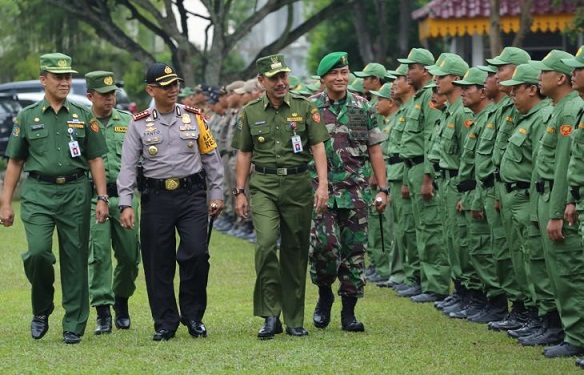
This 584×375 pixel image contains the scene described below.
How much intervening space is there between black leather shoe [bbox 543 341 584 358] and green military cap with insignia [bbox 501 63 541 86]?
2.05 m

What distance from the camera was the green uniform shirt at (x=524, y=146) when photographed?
1109 centimetres

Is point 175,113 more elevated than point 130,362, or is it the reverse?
point 175,113

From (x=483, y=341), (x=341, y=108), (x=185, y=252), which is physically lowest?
(x=483, y=341)

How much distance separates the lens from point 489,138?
12.1 m

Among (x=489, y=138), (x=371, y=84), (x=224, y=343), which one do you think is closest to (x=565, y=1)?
(x=371, y=84)

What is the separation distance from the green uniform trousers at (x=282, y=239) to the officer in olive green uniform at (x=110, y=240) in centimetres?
136

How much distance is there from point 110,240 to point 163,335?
1.29 metres

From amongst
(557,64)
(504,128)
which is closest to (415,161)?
(504,128)

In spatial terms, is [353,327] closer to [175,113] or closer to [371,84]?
[175,113]

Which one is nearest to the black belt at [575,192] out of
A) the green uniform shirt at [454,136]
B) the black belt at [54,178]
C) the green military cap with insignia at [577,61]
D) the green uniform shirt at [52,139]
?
the green military cap with insignia at [577,61]

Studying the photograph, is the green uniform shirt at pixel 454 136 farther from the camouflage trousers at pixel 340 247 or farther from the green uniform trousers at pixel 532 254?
the green uniform trousers at pixel 532 254

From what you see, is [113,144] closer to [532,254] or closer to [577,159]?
[532,254]

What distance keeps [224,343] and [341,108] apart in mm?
2166

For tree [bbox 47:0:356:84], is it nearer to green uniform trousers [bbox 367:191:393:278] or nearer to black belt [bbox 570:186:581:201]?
green uniform trousers [bbox 367:191:393:278]
